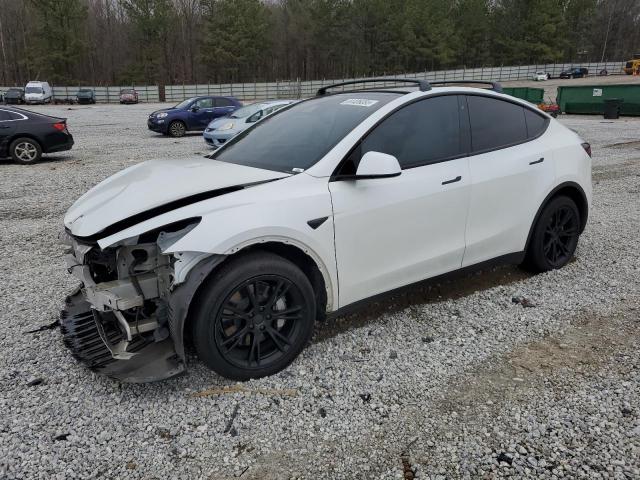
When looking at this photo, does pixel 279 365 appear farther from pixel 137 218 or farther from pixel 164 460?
pixel 137 218

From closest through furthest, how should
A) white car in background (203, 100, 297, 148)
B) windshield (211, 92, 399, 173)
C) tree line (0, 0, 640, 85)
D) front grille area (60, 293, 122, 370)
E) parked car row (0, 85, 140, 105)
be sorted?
1. front grille area (60, 293, 122, 370)
2. windshield (211, 92, 399, 173)
3. white car in background (203, 100, 297, 148)
4. parked car row (0, 85, 140, 105)
5. tree line (0, 0, 640, 85)

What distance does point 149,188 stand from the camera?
2.96 metres

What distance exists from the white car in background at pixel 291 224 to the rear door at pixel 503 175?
0.05ft

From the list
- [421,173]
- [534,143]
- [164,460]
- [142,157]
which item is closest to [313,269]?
[421,173]

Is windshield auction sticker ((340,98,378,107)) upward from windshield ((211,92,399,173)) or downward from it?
upward

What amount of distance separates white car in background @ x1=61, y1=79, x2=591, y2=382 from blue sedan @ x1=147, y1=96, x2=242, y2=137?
14892 mm

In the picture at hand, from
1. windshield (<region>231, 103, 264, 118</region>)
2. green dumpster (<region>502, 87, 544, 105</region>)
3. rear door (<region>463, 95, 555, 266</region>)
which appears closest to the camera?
rear door (<region>463, 95, 555, 266</region>)

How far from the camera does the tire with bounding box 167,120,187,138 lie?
59.1 feet

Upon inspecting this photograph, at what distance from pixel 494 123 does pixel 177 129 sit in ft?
52.1

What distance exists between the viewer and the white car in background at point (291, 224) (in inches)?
107

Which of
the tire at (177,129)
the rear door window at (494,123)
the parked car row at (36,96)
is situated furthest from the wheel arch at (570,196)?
the parked car row at (36,96)

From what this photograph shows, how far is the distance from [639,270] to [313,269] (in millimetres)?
3499

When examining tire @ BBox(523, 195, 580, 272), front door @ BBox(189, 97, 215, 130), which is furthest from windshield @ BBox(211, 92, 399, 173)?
front door @ BBox(189, 97, 215, 130)

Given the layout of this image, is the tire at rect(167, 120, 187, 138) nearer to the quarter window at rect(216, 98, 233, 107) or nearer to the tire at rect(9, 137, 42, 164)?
the quarter window at rect(216, 98, 233, 107)
